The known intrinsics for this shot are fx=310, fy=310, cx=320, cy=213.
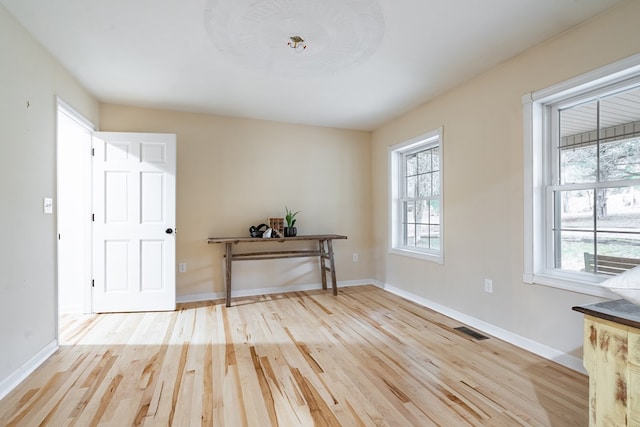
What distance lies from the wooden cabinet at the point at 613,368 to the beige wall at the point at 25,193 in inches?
120

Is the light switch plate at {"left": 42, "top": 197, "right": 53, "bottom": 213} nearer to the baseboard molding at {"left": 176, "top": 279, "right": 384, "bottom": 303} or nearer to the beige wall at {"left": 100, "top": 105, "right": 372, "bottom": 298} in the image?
the beige wall at {"left": 100, "top": 105, "right": 372, "bottom": 298}

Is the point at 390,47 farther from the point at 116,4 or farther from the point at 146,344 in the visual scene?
the point at 146,344

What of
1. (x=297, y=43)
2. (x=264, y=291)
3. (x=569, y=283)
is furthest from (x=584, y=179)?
(x=264, y=291)

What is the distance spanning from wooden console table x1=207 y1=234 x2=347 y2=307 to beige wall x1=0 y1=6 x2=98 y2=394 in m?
1.49

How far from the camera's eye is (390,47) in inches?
91.5

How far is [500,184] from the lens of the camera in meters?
2.60

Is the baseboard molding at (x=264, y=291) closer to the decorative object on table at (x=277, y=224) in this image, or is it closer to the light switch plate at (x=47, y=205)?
the decorative object on table at (x=277, y=224)

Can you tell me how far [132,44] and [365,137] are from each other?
3129mm

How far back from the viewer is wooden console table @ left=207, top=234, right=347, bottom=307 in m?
3.54

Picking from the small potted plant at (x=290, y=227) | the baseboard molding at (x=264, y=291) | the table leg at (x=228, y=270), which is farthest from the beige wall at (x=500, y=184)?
the table leg at (x=228, y=270)

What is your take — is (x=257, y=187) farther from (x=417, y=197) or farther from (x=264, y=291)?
(x=417, y=197)

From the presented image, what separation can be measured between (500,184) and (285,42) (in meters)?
2.03

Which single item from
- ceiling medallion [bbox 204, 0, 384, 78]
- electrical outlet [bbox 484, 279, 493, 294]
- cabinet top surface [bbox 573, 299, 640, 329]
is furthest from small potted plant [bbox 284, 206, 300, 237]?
cabinet top surface [bbox 573, 299, 640, 329]

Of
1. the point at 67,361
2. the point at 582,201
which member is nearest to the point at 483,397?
the point at 582,201
